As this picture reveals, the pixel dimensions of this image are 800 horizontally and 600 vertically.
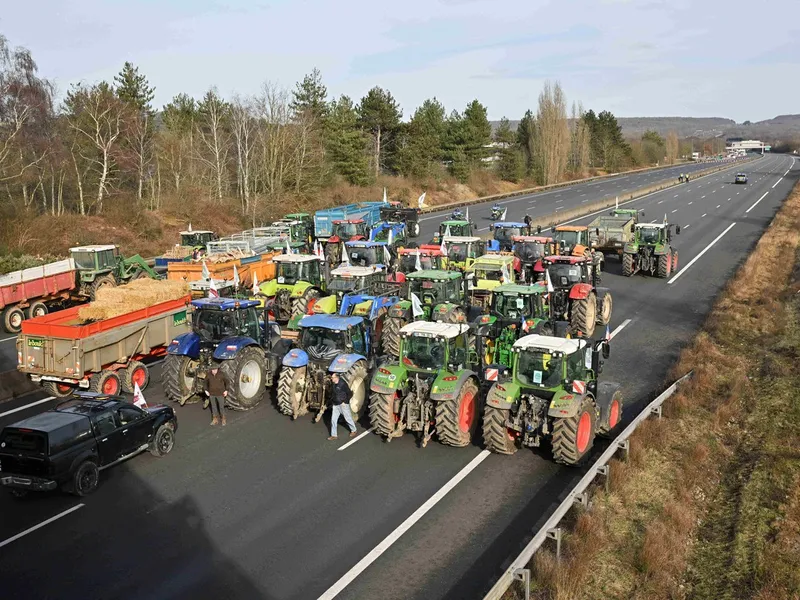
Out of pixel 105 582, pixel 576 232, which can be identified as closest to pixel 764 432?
pixel 105 582

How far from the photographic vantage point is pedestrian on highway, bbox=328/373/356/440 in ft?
44.8

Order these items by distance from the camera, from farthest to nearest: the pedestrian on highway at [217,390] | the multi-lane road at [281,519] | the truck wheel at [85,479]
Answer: the pedestrian on highway at [217,390] < the truck wheel at [85,479] < the multi-lane road at [281,519]

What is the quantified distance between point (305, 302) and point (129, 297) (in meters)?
5.85

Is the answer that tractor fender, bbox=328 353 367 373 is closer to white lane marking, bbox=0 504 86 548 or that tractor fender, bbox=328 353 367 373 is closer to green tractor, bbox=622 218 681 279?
white lane marking, bbox=0 504 86 548

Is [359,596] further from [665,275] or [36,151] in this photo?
[36,151]

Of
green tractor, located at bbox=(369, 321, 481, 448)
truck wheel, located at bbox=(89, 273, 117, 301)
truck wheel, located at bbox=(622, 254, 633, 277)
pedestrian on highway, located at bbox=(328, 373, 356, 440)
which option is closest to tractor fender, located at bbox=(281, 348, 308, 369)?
pedestrian on highway, located at bbox=(328, 373, 356, 440)

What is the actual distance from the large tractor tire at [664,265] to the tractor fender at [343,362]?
19844mm

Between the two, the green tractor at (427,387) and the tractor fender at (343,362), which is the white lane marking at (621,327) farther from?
the tractor fender at (343,362)

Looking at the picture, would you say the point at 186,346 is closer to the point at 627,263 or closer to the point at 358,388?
the point at 358,388

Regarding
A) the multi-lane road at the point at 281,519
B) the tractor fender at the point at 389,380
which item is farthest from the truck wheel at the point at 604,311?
the tractor fender at the point at 389,380

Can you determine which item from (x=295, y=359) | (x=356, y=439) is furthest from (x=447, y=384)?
(x=295, y=359)

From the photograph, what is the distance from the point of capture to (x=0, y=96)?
3875 cm

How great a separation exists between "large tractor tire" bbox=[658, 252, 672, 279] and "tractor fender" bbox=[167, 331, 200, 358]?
69.9 feet

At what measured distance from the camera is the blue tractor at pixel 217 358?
15.1 metres
